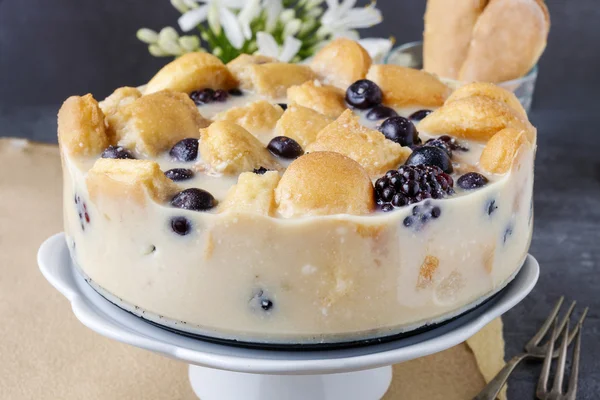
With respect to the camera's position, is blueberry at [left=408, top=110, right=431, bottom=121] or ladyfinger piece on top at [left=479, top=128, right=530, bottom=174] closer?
ladyfinger piece on top at [left=479, top=128, right=530, bottom=174]

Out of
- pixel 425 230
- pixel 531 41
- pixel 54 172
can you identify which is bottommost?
pixel 54 172

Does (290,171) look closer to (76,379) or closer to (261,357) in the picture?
(261,357)

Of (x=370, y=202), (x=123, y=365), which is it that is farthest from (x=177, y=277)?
(x=123, y=365)

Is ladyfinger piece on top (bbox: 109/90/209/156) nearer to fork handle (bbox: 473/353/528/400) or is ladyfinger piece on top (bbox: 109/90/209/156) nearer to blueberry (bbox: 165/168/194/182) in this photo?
blueberry (bbox: 165/168/194/182)

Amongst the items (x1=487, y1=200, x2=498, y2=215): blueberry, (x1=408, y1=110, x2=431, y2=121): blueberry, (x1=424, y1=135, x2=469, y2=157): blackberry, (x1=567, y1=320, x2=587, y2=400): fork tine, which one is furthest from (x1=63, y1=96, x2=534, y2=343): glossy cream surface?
(x1=567, y1=320, x2=587, y2=400): fork tine

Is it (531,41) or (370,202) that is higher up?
(370,202)

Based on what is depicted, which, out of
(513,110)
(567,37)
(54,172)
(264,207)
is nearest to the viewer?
(264,207)
